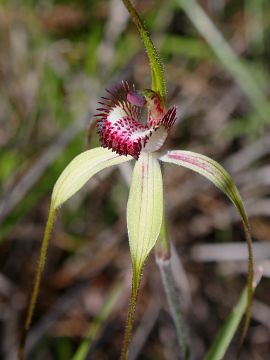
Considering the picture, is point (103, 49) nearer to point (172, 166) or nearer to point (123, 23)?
point (123, 23)

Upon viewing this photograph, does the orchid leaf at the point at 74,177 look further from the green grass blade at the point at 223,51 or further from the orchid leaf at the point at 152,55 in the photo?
the green grass blade at the point at 223,51

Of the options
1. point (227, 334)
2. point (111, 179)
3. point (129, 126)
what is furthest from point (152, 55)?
point (111, 179)

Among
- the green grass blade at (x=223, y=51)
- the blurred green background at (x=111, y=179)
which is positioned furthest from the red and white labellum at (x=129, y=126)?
the green grass blade at (x=223, y=51)

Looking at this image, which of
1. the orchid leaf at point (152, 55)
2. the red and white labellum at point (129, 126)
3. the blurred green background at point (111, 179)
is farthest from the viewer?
the blurred green background at point (111, 179)

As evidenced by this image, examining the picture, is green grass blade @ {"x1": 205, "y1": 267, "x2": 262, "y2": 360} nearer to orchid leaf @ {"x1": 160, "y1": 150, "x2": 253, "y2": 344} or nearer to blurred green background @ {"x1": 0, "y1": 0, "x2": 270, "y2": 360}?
orchid leaf @ {"x1": 160, "y1": 150, "x2": 253, "y2": 344}

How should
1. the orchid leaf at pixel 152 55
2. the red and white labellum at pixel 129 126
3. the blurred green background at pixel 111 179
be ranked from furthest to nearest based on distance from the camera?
the blurred green background at pixel 111 179 → the red and white labellum at pixel 129 126 → the orchid leaf at pixel 152 55

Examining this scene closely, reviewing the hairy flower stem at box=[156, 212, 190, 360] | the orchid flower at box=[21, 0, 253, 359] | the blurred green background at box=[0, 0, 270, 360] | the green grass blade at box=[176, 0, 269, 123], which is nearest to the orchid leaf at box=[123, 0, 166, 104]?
the orchid flower at box=[21, 0, 253, 359]

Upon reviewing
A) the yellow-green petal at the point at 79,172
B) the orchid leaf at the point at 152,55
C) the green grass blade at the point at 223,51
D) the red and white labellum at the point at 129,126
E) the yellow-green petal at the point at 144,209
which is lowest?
the yellow-green petal at the point at 144,209

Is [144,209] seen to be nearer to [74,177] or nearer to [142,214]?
[142,214]
